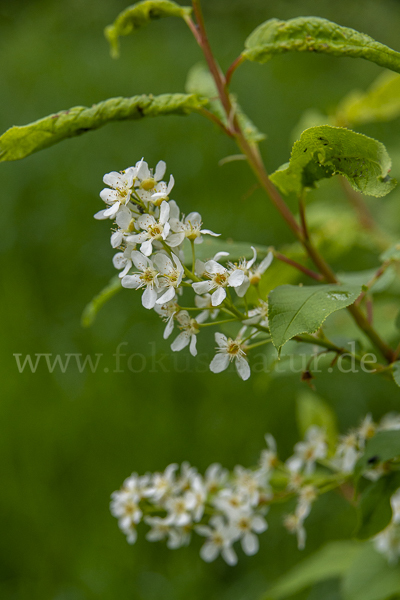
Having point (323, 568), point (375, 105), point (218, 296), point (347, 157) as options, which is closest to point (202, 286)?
point (218, 296)

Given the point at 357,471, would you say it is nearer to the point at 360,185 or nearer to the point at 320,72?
the point at 360,185

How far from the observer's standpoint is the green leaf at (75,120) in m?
1.11

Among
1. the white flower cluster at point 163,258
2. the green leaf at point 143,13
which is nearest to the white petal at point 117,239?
the white flower cluster at point 163,258

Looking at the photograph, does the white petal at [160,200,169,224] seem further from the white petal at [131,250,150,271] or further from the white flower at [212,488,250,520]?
the white flower at [212,488,250,520]

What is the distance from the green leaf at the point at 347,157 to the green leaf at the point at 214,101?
0.81ft

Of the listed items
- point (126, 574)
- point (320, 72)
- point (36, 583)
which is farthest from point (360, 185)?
point (320, 72)

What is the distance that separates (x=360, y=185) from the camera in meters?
0.97

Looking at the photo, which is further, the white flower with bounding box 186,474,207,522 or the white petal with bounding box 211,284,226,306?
the white flower with bounding box 186,474,207,522

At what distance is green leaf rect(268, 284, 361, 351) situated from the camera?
958 millimetres

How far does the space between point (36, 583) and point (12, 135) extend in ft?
6.73

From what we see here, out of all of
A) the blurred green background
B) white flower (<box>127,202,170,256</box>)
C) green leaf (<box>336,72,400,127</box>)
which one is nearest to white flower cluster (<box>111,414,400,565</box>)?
the blurred green background

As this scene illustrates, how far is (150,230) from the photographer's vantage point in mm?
1027

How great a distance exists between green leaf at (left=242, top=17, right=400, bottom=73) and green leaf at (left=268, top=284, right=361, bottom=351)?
0.40 meters

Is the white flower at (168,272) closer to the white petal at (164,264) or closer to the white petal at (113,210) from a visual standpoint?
the white petal at (164,264)
